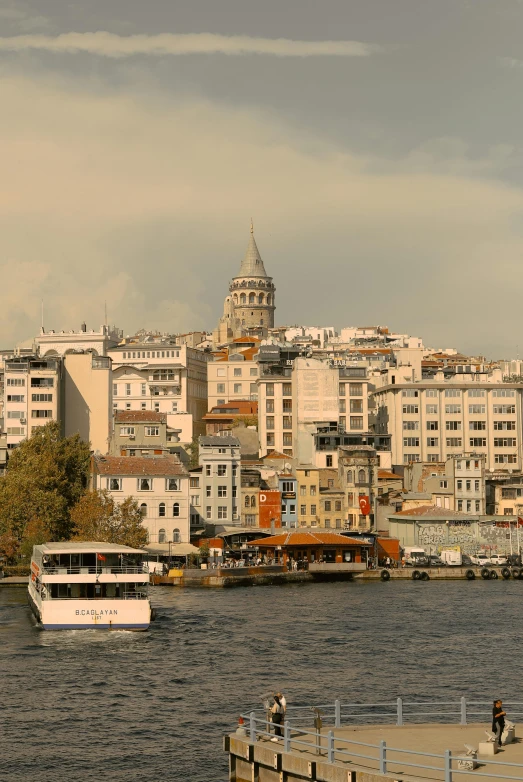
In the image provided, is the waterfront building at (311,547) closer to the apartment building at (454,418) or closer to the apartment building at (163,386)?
the apartment building at (454,418)

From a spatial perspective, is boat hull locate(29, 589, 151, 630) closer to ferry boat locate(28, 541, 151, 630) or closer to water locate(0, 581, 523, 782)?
ferry boat locate(28, 541, 151, 630)

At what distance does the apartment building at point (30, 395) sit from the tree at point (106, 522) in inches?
1506

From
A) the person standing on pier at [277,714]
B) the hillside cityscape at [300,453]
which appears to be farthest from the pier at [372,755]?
the hillside cityscape at [300,453]

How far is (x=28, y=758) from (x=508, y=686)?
2165cm

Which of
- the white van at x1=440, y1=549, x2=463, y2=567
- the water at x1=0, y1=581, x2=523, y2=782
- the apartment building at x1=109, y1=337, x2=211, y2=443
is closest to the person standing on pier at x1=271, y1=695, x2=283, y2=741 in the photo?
the water at x1=0, y1=581, x2=523, y2=782

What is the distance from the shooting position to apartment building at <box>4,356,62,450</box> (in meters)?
146

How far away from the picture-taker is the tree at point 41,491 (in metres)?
110

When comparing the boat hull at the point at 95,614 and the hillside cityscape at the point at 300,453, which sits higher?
the hillside cityscape at the point at 300,453

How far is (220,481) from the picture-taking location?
127m

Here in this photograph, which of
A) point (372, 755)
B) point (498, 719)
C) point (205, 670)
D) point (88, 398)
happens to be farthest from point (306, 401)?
point (372, 755)

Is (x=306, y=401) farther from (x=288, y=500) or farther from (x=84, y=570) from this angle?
(x=84, y=570)

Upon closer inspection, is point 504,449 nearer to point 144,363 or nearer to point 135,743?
point 144,363

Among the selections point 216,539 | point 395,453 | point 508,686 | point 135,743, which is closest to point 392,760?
point 135,743

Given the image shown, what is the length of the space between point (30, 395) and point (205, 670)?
299 ft
